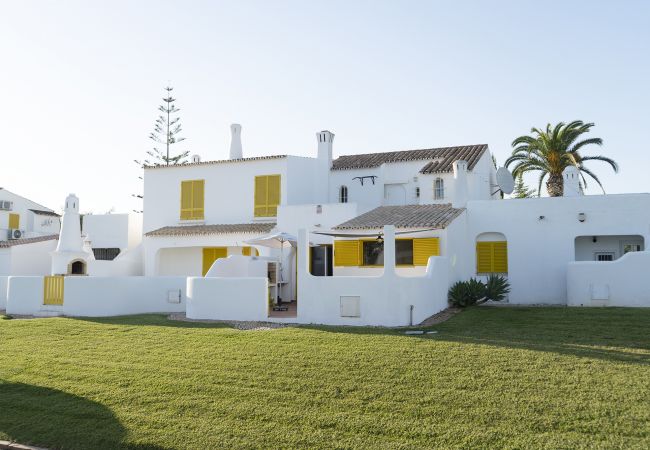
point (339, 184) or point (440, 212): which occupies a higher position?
point (339, 184)

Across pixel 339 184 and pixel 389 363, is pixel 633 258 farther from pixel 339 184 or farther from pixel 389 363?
pixel 339 184

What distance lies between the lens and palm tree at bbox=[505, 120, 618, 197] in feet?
93.6

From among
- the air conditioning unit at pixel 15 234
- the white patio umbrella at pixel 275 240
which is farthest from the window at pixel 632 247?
the air conditioning unit at pixel 15 234

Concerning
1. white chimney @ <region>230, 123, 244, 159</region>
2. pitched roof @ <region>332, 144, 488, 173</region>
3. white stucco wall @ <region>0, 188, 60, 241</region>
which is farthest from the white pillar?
white stucco wall @ <region>0, 188, 60, 241</region>

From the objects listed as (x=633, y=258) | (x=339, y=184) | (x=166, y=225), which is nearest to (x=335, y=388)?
(x=633, y=258)

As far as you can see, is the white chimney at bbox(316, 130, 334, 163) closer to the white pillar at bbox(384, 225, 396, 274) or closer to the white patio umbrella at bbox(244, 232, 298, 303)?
the white patio umbrella at bbox(244, 232, 298, 303)

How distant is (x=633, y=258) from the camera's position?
18.2m

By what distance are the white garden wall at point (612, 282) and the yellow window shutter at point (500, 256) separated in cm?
293

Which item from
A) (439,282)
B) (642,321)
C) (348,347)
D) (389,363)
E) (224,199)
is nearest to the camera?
(389,363)

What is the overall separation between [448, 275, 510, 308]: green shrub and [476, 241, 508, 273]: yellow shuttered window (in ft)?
8.16

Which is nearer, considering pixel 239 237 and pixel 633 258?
pixel 633 258

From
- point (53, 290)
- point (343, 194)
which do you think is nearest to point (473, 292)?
point (343, 194)

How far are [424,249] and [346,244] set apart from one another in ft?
9.34

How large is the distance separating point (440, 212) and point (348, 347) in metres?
10.1
